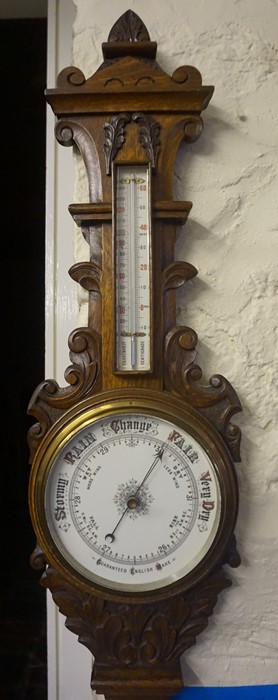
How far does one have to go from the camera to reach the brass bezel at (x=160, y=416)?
0.66 metres

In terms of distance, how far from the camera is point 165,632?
0.67 metres

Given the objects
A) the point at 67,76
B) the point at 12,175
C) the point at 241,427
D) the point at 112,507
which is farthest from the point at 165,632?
the point at 12,175

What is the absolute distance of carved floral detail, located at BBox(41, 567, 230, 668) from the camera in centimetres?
67

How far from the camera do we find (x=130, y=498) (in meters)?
0.66

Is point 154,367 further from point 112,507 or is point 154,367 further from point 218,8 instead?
point 218,8

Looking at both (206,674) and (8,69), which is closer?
(206,674)

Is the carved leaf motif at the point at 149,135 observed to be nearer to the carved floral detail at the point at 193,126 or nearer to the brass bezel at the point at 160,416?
the carved floral detail at the point at 193,126

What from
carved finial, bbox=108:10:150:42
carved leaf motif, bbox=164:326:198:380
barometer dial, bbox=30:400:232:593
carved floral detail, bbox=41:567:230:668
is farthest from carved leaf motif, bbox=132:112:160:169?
carved floral detail, bbox=41:567:230:668

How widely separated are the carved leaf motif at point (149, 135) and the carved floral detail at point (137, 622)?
0.54 m

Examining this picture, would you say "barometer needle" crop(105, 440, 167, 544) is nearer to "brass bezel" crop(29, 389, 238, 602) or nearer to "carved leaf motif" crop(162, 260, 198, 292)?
"brass bezel" crop(29, 389, 238, 602)

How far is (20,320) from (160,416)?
199 cm

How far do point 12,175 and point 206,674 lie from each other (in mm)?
1652

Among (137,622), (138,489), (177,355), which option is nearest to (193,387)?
(177,355)

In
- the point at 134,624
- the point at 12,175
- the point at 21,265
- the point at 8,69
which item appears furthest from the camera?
the point at 21,265
